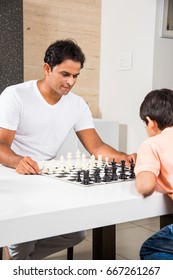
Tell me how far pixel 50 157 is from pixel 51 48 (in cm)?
62

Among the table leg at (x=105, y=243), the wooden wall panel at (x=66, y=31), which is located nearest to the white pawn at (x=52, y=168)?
the table leg at (x=105, y=243)

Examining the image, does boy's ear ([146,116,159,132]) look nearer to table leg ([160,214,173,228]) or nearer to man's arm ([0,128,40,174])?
table leg ([160,214,173,228])

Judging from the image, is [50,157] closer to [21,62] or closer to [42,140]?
[42,140]

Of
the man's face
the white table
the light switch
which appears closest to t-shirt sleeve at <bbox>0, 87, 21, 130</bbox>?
the man's face

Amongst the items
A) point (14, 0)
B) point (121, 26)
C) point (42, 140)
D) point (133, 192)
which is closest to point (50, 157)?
point (42, 140)

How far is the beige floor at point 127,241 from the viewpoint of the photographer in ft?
8.73

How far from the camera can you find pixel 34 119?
6.96 feet

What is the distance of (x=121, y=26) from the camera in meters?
3.75

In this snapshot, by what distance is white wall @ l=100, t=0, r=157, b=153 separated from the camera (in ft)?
11.4

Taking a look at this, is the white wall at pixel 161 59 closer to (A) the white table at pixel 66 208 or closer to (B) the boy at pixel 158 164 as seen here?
(B) the boy at pixel 158 164

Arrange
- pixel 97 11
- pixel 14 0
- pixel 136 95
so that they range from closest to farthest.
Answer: pixel 14 0 → pixel 136 95 → pixel 97 11

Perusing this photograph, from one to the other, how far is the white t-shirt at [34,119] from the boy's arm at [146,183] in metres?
0.92

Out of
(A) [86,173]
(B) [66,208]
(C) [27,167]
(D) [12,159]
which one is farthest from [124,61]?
(B) [66,208]
